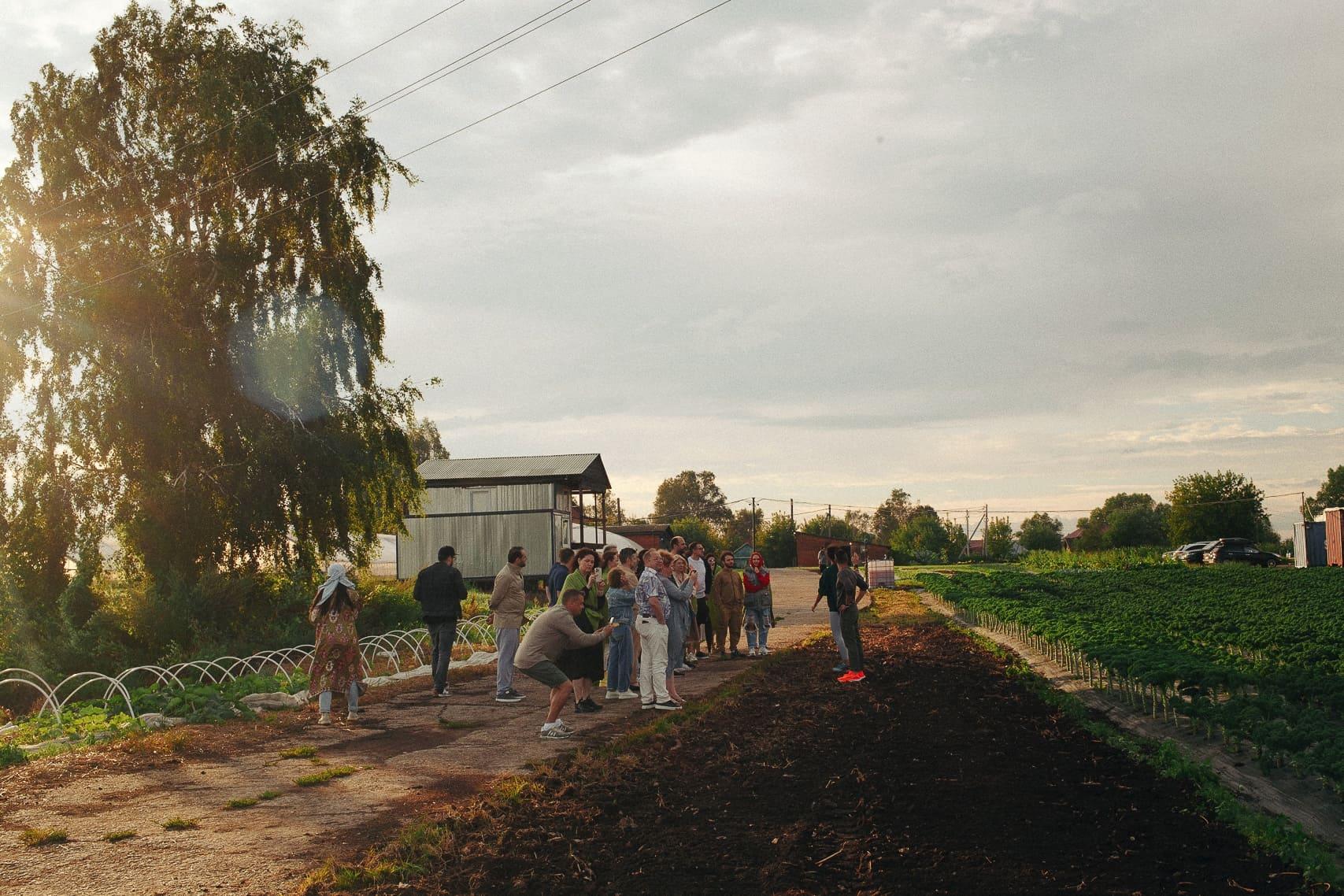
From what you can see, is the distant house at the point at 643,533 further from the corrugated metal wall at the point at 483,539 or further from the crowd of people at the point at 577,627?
the crowd of people at the point at 577,627

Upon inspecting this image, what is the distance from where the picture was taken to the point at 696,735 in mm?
10117

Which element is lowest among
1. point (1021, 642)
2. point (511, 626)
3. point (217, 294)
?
point (1021, 642)

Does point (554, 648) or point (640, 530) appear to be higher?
point (640, 530)

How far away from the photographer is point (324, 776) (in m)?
8.80

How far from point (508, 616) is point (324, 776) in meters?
4.17

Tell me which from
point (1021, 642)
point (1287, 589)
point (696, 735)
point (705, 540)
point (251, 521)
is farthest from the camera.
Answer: point (705, 540)

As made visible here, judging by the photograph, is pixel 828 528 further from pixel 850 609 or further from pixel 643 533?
pixel 850 609

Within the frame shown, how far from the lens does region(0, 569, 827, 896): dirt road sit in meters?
6.25

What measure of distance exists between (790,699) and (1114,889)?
23.0 feet

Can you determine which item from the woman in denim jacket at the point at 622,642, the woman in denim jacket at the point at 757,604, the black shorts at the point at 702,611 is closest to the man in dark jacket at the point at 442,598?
the woman in denim jacket at the point at 622,642

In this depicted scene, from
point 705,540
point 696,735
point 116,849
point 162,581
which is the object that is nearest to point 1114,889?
point 696,735

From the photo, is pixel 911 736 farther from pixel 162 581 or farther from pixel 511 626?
pixel 162 581

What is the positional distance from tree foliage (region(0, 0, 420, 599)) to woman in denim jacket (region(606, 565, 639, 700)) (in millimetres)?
12159

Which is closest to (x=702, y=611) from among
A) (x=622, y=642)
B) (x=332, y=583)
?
(x=622, y=642)
